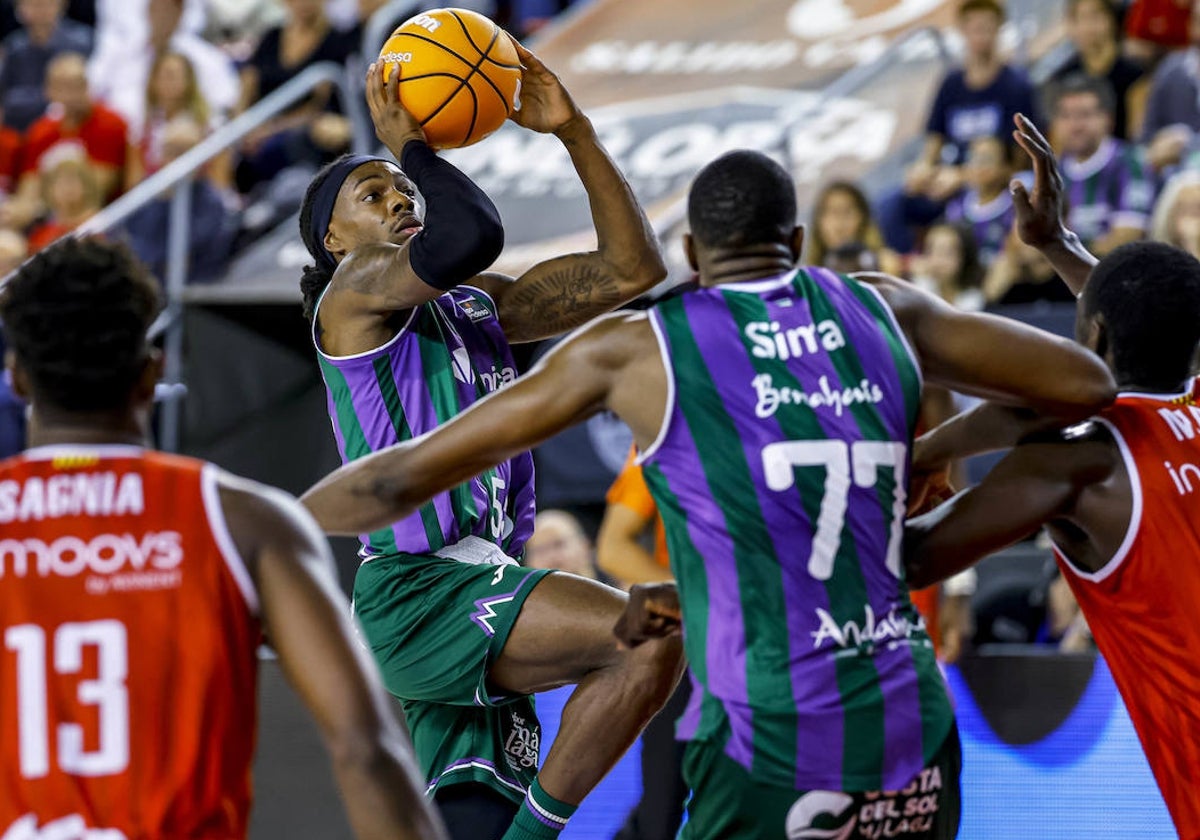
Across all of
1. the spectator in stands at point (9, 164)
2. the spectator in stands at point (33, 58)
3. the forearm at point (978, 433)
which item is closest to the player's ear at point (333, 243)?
the forearm at point (978, 433)

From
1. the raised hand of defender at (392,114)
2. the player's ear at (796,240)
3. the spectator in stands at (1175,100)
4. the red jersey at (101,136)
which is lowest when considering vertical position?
the player's ear at (796,240)

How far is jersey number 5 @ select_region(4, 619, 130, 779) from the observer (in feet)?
10.2

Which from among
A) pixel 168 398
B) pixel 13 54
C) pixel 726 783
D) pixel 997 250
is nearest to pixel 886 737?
pixel 726 783

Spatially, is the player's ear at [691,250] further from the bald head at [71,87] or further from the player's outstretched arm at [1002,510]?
Result: the bald head at [71,87]

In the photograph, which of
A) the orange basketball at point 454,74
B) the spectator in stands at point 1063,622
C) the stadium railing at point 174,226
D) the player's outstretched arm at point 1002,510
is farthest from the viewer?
the stadium railing at point 174,226

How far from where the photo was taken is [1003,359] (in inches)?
155

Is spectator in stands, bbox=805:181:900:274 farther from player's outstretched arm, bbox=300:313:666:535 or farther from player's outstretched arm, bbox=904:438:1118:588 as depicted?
player's outstretched arm, bbox=300:313:666:535

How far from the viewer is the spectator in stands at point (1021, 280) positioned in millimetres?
9289

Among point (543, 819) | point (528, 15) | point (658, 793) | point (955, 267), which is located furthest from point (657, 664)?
point (528, 15)

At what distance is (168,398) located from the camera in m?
10.8

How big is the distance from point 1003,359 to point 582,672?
152cm

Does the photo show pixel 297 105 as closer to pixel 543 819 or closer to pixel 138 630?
pixel 543 819

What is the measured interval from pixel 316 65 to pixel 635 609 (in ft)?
32.1

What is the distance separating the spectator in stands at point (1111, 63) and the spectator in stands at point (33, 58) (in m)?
8.29
